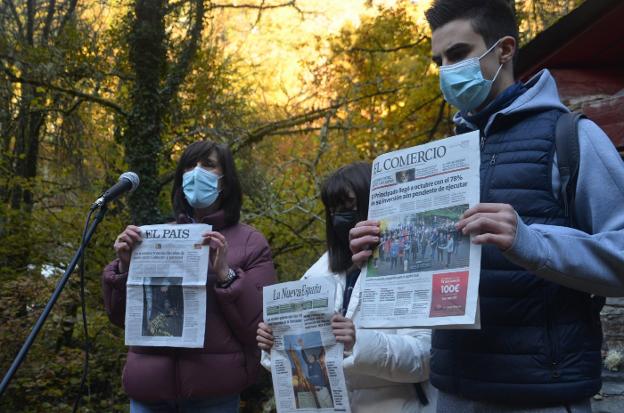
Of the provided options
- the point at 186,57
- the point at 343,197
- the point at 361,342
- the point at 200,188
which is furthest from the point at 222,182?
the point at 186,57

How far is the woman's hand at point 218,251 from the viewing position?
323 cm

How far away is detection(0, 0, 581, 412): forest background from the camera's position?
26.4 feet

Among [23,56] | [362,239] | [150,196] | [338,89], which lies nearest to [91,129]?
[23,56]

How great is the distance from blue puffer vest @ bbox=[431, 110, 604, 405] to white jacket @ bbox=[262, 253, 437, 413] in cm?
60

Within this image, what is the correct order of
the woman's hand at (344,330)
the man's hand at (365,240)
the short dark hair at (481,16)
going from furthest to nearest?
the woman's hand at (344,330) < the short dark hair at (481,16) < the man's hand at (365,240)

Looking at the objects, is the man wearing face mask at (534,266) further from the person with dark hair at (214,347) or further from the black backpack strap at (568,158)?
the person with dark hair at (214,347)

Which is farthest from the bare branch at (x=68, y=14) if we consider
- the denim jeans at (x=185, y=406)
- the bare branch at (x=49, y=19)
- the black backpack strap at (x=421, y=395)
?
the black backpack strap at (x=421, y=395)

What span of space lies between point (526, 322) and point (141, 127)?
7532 millimetres

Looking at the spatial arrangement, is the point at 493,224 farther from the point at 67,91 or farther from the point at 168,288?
the point at 67,91

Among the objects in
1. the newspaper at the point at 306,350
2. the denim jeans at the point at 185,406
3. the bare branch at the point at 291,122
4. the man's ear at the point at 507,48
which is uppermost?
the bare branch at the point at 291,122

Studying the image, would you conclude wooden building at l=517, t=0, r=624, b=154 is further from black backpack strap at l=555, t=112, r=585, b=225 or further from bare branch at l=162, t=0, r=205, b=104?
bare branch at l=162, t=0, r=205, b=104

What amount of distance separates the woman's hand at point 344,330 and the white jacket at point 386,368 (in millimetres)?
26

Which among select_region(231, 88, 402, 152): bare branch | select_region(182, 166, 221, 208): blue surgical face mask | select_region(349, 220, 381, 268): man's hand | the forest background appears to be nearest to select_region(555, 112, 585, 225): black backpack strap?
select_region(349, 220, 381, 268): man's hand

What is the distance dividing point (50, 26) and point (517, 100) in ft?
32.5
